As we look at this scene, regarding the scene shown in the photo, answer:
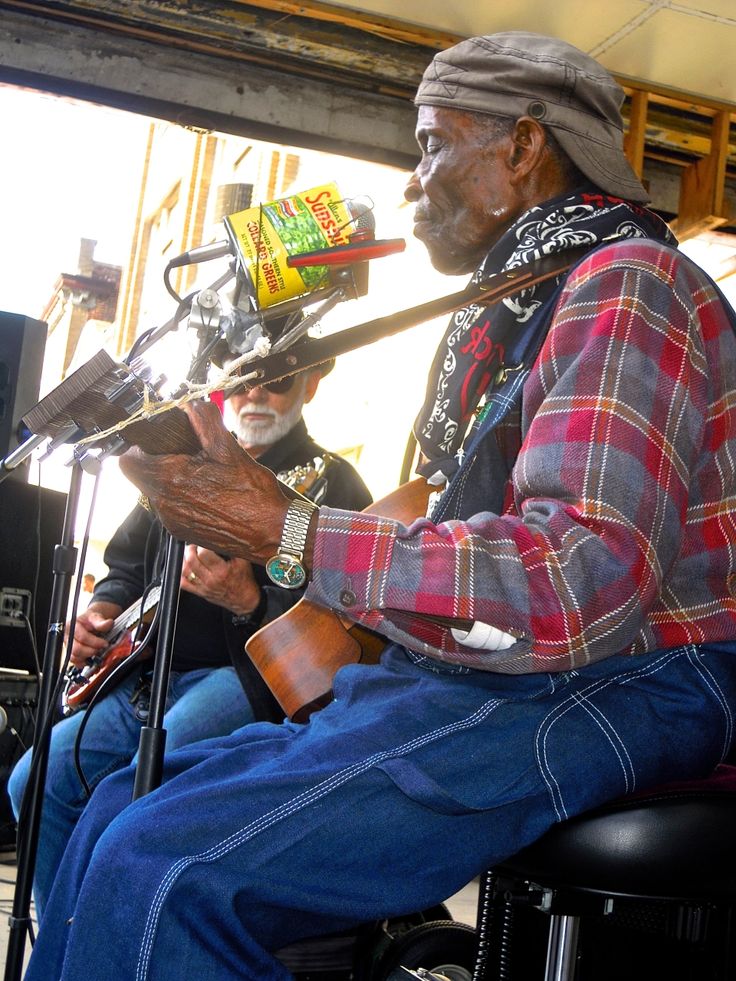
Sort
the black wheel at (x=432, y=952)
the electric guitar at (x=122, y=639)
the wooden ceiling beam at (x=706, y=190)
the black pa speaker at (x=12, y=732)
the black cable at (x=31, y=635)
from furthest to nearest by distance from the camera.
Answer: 1. the wooden ceiling beam at (x=706, y=190)
2. the black pa speaker at (x=12, y=732)
3. the black cable at (x=31, y=635)
4. the electric guitar at (x=122, y=639)
5. the black wheel at (x=432, y=952)

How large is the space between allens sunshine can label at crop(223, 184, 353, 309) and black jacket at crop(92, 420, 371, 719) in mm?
1061

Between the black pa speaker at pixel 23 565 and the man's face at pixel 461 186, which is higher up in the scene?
the man's face at pixel 461 186

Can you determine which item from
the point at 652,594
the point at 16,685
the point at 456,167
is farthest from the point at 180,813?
the point at 16,685

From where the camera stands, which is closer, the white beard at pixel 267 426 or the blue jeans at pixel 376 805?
the blue jeans at pixel 376 805

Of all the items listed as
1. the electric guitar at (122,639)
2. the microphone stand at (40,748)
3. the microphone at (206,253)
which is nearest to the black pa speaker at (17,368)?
the electric guitar at (122,639)

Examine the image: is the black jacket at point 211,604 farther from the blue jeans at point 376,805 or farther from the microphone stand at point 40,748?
the blue jeans at point 376,805

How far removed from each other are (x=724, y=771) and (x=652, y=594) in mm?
349

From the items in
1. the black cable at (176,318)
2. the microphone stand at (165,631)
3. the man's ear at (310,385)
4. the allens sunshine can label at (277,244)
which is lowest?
the microphone stand at (165,631)

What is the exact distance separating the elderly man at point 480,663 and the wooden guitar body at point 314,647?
298 millimetres

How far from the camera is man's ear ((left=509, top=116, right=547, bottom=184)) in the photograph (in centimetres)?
175

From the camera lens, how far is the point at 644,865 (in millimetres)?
1289

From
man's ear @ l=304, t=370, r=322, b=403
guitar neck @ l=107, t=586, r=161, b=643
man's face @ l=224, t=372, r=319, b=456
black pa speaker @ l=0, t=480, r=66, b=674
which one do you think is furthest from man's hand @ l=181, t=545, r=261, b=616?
black pa speaker @ l=0, t=480, r=66, b=674

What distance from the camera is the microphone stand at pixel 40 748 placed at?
1814mm

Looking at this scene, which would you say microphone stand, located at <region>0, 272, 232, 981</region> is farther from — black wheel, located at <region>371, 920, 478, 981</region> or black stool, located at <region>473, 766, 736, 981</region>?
black wheel, located at <region>371, 920, 478, 981</region>
